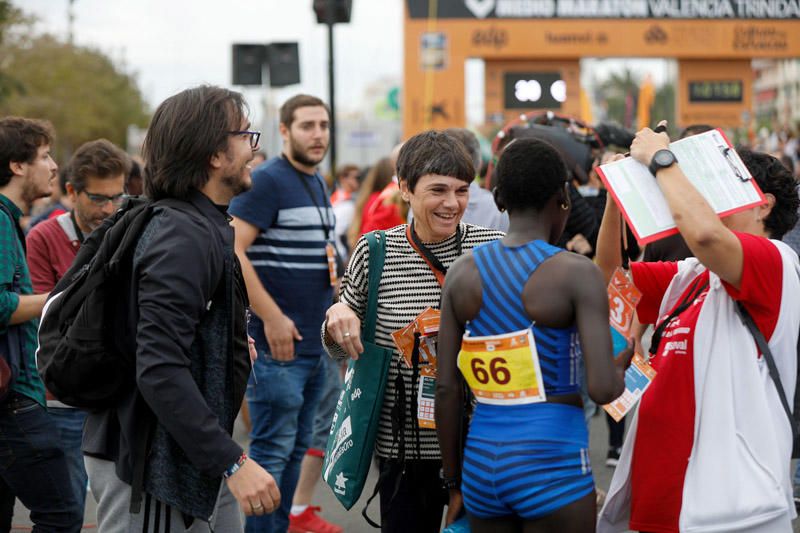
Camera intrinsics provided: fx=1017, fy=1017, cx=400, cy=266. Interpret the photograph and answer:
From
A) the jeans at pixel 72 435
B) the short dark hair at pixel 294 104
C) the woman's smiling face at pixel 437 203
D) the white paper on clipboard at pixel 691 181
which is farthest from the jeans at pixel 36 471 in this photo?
the white paper on clipboard at pixel 691 181

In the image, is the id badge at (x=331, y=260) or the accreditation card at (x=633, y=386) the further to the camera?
the id badge at (x=331, y=260)

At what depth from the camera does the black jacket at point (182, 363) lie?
9.11ft

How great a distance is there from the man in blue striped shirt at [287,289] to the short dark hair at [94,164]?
615mm

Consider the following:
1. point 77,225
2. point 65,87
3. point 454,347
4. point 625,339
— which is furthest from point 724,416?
point 65,87

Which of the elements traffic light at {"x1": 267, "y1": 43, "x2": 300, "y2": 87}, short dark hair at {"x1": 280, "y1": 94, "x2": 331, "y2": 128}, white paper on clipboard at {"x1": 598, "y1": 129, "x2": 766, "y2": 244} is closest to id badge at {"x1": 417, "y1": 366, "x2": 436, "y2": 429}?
white paper on clipboard at {"x1": 598, "y1": 129, "x2": 766, "y2": 244}

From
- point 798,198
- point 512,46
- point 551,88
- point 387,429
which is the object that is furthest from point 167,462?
point 512,46

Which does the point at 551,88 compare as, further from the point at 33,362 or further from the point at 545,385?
the point at 545,385

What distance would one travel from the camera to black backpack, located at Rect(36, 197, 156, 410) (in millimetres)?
2889

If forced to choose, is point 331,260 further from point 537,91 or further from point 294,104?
point 537,91

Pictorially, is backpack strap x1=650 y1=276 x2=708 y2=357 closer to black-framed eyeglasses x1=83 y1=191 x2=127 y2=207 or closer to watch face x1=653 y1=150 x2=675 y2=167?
watch face x1=653 y1=150 x2=675 y2=167

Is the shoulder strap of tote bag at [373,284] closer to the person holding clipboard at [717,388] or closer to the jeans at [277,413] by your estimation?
the person holding clipboard at [717,388]

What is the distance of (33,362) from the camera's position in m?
4.27

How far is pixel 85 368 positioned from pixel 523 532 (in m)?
1.33

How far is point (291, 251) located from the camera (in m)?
5.37
